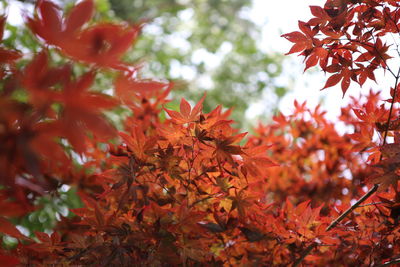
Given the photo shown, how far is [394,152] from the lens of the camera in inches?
35.7

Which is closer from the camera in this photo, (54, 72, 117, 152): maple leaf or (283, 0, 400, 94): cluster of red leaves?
(54, 72, 117, 152): maple leaf

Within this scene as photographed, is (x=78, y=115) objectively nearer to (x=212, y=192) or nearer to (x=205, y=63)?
(x=212, y=192)

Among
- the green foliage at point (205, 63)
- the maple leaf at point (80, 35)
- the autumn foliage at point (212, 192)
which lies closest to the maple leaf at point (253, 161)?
the autumn foliage at point (212, 192)

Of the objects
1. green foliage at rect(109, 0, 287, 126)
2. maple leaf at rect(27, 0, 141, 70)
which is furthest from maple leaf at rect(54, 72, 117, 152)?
green foliage at rect(109, 0, 287, 126)

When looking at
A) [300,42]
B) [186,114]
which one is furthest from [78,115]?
[300,42]

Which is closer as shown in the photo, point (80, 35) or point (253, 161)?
point (80, 35)

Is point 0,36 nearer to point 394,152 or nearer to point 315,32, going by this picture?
point 315,32

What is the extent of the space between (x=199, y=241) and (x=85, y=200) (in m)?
0.31

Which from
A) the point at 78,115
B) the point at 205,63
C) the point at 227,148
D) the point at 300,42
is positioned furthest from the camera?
the point at 205,63

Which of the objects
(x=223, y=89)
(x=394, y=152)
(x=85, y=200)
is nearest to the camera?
(x=394, y=152)

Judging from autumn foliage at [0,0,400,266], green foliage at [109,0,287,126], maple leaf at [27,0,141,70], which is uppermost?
maple leaf at [27,0,141,70]

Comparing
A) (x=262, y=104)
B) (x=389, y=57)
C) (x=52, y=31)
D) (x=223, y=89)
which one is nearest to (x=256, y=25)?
(x=262, y=104)

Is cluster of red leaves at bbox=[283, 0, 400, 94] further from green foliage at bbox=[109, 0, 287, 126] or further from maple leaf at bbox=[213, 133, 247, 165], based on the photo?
green foliage at bbox=[109, 0, 287, 126]

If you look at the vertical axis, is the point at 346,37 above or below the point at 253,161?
above
